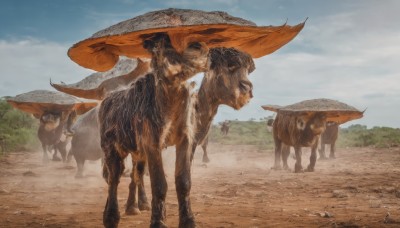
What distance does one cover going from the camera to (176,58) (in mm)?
3328

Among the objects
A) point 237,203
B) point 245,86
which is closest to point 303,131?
point 237,203

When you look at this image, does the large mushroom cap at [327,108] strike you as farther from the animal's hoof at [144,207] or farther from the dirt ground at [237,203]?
the animal's hoof at [144,207]

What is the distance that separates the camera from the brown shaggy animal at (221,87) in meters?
4.61

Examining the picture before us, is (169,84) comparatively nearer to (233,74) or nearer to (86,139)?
(233,74)

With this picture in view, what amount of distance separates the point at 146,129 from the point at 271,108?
372 inches

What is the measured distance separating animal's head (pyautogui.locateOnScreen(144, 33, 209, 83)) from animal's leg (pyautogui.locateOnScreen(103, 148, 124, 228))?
1326mm

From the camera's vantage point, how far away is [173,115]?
11.9 ft

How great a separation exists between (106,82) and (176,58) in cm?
522

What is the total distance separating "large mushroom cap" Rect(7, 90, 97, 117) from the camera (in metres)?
10.5

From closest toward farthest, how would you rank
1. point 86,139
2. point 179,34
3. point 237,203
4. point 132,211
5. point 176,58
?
point 179,34 → point 176,58 → point 132,211 → point 237,203 → point 86,139

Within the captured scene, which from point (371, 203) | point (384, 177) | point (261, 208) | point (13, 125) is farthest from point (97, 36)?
point (13, 125)

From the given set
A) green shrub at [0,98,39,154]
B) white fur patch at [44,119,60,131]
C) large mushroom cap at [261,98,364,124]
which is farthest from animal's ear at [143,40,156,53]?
green shrub at [0,98,39,154]

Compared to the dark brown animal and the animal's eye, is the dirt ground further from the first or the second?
the animal's eye

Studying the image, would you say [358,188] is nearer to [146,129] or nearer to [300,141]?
[300,141]
